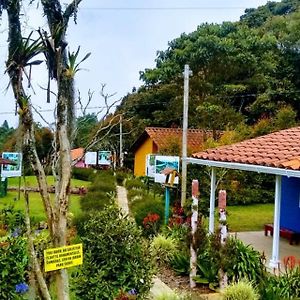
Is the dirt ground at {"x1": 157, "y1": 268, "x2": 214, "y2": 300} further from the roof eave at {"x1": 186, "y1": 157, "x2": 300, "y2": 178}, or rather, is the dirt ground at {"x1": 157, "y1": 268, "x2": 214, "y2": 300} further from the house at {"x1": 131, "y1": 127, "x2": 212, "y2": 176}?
the house at {"x1": 131, "y1": 127, "x2": 212, "y2": 176}

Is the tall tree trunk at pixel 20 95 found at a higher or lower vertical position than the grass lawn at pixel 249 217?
higher

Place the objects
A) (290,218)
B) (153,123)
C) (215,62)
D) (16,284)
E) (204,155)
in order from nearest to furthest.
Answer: (16,284) < (204,155) < (290,218) < (215,62) < (153,123)

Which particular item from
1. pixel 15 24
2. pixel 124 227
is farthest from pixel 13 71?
pixel 124 227

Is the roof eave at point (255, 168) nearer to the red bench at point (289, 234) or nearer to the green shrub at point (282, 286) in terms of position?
the green shrub at point (282, 286)

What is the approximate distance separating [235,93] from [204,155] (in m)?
16.4

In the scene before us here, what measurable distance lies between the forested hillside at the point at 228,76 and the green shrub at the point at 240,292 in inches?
680

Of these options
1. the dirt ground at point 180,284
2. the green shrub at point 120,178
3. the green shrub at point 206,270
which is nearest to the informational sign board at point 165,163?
the dirt ground at point 180,284

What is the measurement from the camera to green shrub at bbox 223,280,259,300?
7.88 metres

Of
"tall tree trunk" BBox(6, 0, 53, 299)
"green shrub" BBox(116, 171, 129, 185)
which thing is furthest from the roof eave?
"green shrub" BBox(116, 171, 129, 185)

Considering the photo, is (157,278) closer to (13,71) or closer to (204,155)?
(204,155)

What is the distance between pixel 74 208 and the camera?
20781 mm

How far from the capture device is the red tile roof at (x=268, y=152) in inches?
401

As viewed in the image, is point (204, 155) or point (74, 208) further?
point (74, 208)

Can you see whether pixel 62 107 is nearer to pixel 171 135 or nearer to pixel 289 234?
pixel 289 234
